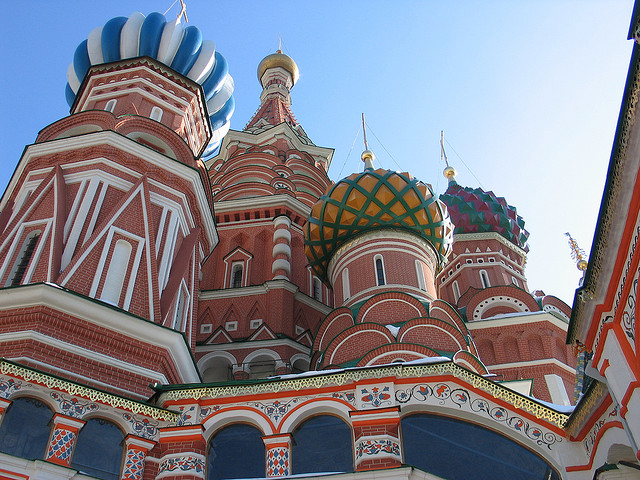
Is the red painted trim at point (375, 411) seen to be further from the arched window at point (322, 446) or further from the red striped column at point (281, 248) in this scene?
the red striped column at point (281, 248)

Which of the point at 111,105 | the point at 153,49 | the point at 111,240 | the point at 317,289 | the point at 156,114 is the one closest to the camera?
the point at 111,240

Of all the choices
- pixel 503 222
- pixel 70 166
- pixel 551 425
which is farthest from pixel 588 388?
pixel 503 222

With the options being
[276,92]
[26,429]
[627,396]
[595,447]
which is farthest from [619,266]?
[276,92]

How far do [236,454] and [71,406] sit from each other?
1.99m

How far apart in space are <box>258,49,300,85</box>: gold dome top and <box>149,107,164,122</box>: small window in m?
18.3

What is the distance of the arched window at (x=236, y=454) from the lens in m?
8.01

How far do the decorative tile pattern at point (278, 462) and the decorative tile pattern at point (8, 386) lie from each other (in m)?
2.96

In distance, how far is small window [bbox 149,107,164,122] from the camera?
14948 mm

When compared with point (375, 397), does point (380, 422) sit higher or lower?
lower

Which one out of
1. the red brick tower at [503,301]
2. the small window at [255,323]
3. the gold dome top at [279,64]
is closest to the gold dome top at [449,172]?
the red brick tower at [503,301]

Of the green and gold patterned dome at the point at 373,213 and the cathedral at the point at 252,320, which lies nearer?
the cathedral at the point at 252,320

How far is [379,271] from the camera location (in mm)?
13812

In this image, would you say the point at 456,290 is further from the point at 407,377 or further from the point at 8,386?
the point at 8,386

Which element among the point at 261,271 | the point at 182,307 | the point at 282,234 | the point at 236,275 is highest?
the point at 282,234
